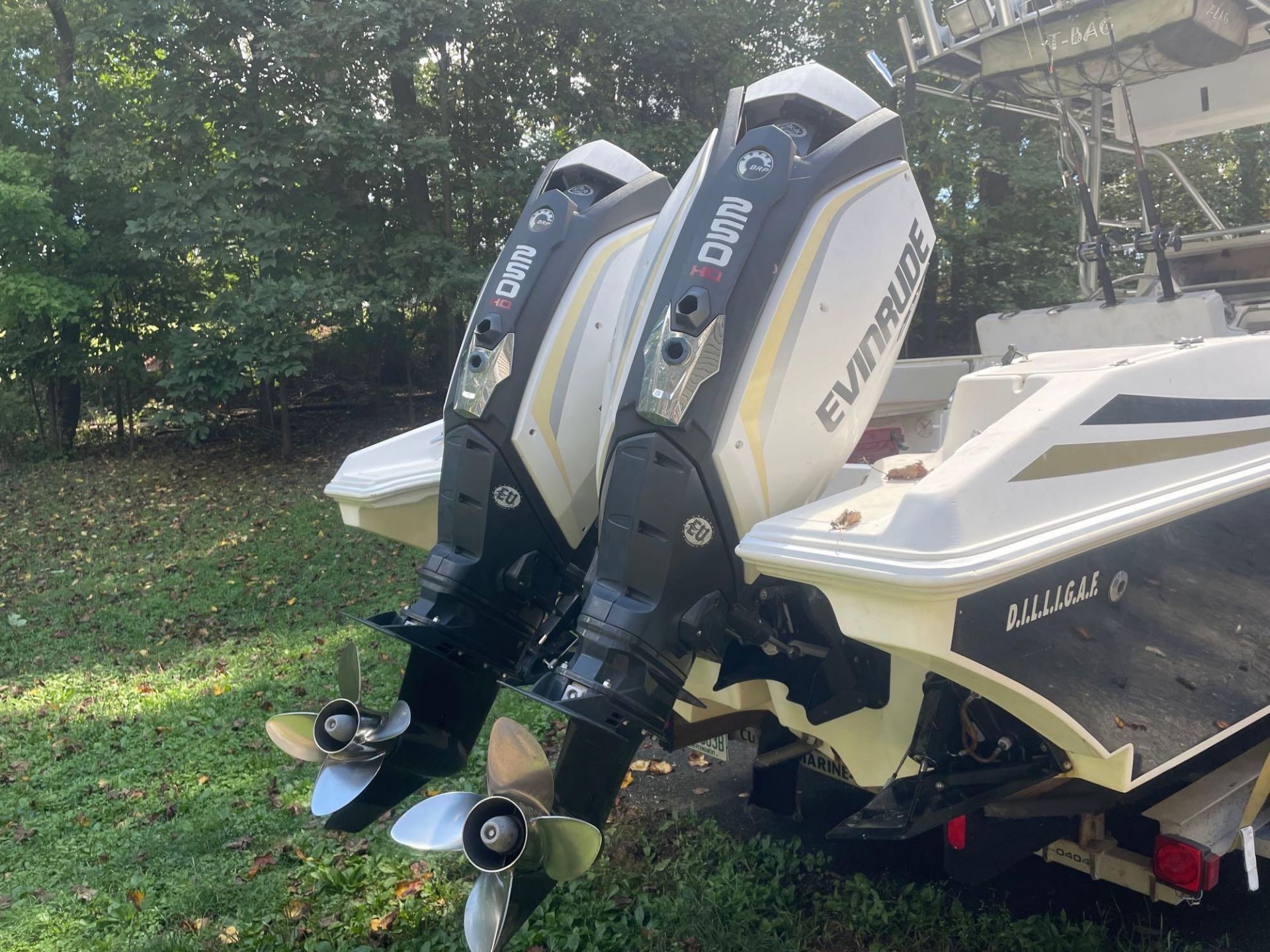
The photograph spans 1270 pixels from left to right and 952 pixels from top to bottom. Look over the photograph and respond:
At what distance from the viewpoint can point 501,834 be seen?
6.97ft

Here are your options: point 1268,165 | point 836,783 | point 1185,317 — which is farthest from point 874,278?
point 1268,165

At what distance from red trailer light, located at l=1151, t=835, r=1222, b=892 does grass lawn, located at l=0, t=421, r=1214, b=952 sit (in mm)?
312

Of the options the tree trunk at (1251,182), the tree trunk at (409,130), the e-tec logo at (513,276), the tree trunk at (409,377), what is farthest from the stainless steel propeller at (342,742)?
the tree trunk at (1251,182)

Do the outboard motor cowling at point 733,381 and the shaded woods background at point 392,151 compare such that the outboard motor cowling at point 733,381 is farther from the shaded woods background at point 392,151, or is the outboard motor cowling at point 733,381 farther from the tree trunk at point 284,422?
the tree trunk at point 284,422

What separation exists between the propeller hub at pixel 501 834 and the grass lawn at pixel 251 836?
0.99m

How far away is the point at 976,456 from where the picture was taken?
6.73 ft

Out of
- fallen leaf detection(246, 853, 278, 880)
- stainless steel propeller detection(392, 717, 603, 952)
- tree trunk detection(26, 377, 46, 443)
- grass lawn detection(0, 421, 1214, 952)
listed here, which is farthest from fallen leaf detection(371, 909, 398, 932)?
tree trunk detection(26, 377, 46, 443)

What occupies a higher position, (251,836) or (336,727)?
(336,727)

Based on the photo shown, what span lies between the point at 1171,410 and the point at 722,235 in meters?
1.09

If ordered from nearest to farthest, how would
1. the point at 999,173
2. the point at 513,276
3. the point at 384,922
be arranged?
the point at 513,276
the point at 384,922
the point at 999,173

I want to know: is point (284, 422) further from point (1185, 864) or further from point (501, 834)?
point (1185, 864)

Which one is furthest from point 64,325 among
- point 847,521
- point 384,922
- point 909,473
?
point 847,521

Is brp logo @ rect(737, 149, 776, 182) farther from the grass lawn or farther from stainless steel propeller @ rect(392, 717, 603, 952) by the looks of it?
the grass lawn

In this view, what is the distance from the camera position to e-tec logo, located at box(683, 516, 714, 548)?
7.69 ft
